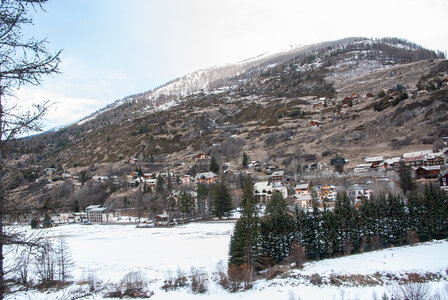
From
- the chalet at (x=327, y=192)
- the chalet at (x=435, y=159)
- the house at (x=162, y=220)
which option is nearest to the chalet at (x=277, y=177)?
the chalet at (x=327, y=192)

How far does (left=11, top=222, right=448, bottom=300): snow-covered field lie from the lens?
24.6 meters

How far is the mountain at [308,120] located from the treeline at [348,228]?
33697 mm

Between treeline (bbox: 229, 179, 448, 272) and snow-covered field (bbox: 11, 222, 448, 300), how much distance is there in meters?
1.80

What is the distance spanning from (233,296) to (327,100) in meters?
123

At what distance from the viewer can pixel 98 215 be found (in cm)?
7625

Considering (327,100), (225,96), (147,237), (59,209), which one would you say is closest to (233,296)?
(59,209)

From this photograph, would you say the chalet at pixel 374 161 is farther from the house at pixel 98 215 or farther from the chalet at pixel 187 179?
the house at pixel 98 215

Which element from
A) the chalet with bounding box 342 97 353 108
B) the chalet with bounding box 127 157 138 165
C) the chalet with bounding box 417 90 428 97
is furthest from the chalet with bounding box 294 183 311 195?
the chalet with bounding box 127 157 138 165

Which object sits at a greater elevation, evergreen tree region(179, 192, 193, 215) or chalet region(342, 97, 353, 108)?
chalet region(342, 97, 353, 108)

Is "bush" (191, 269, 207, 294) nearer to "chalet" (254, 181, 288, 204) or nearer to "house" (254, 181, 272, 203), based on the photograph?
"chalet" (254, 181, 288, 204)

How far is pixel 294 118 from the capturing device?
121 meters

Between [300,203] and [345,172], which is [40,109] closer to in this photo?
[300,203]

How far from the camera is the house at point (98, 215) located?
74.6 m

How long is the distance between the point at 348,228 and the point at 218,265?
15.8 m
